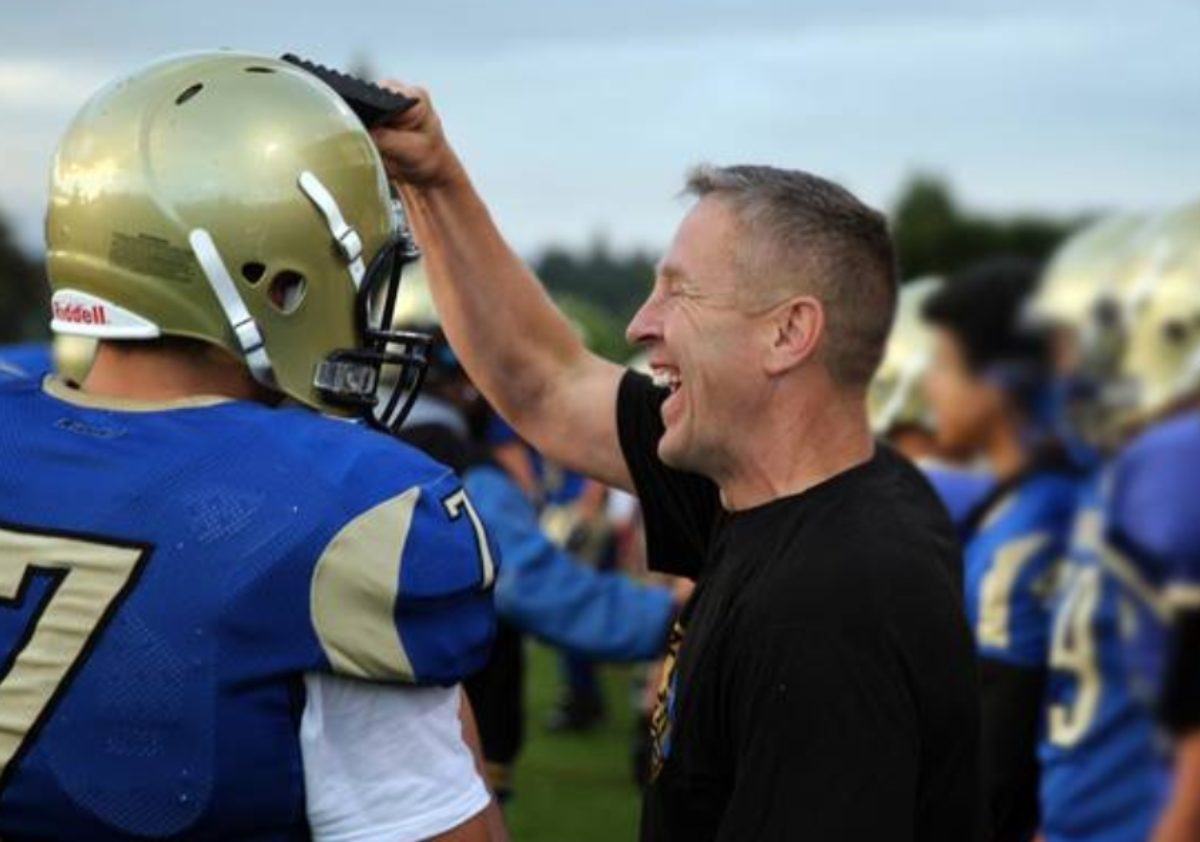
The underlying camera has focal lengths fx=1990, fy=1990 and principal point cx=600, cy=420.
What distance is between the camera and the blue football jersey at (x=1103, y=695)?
52.2 inches

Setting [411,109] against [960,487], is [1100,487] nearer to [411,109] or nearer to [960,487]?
[411,109]

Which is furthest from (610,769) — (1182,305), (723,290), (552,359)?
(1182,305)

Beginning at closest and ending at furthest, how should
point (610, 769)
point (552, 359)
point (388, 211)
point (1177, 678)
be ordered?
point (1177, 678) < point (388, 211) < point (552, 359) < point (610, 769)

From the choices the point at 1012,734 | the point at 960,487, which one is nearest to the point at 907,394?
the point at 960,487

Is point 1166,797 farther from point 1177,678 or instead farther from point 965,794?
point 965,794

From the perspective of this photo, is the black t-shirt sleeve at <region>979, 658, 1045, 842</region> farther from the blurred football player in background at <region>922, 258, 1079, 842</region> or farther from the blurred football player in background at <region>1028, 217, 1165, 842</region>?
the blurred football player in background at <region>1028, 217, 1165, 842</region>

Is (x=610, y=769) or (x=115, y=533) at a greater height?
(x=115, y=533)

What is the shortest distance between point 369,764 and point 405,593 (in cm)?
21

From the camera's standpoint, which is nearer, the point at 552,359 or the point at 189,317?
the point at 189,317

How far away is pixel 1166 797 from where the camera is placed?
4.21 feet

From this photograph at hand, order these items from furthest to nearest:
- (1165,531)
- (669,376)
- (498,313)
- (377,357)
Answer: (498,313), (669,376), (377,357), (1165,531)

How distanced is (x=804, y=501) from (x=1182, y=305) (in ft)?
4.16

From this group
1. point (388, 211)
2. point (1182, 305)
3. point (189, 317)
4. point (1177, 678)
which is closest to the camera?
point (1177, 678)

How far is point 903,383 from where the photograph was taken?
577cm
